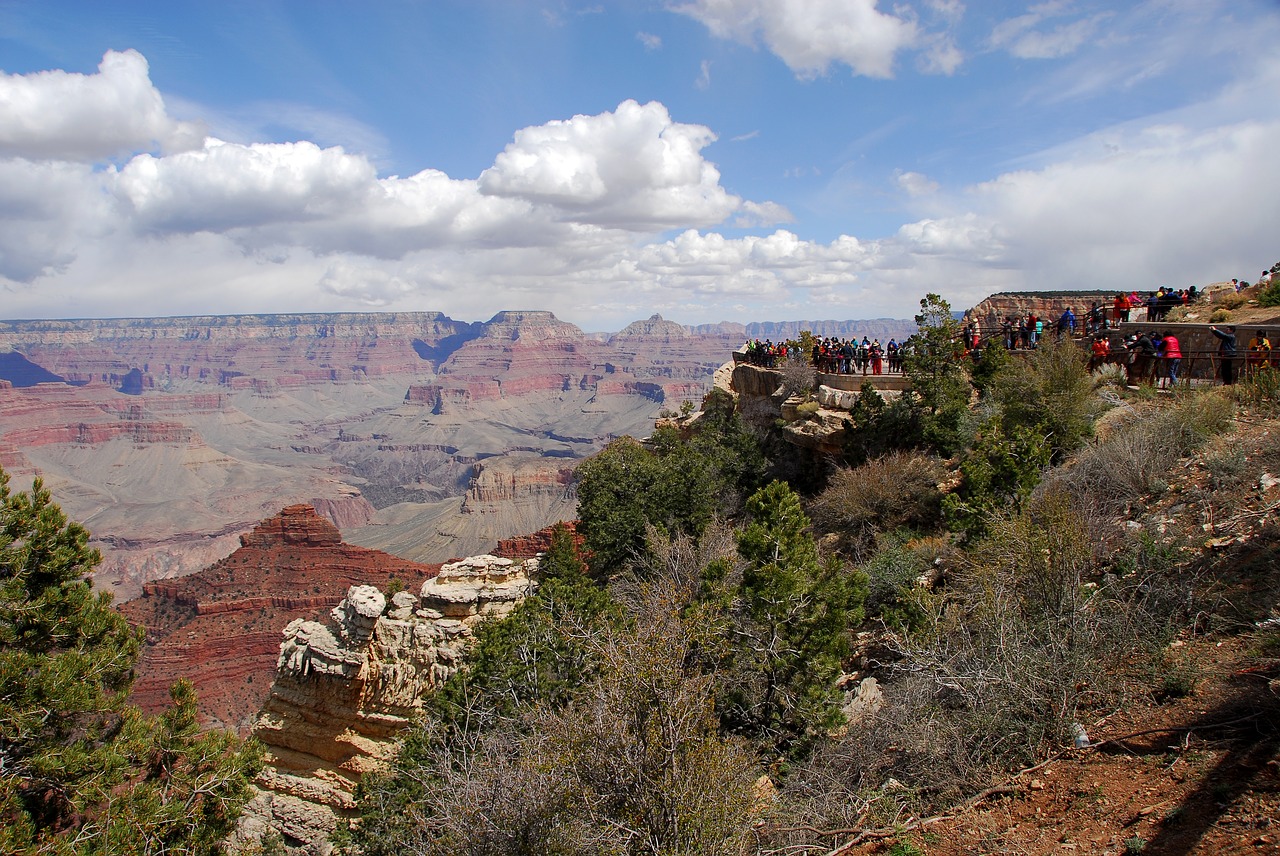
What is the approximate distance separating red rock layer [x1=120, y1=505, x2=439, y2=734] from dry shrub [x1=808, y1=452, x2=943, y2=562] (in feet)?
124

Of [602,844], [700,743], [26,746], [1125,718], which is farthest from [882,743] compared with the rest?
[26,746]

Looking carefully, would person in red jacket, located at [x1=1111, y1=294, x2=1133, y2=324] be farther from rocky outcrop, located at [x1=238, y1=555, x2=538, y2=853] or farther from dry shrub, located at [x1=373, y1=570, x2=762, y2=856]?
dry shrub, located at [x1=373, y1=570, x2=762, y2=856]

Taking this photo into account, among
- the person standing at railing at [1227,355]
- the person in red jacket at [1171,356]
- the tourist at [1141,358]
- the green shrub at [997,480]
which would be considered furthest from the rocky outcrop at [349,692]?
the person standing at railing at [1227,355]

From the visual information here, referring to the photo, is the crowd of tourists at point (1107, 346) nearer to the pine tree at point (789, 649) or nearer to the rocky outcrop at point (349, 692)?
the pine tree at point (789, 649)

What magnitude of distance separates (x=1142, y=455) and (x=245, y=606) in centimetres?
6949

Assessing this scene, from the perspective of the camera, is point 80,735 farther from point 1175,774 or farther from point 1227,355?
point 1227,355

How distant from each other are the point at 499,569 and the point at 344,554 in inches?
1960

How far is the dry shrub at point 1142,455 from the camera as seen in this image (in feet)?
48.4

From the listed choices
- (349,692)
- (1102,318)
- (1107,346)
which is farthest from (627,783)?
(1102,318)

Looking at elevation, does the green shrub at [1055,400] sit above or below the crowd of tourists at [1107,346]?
below

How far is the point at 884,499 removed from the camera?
23.3m

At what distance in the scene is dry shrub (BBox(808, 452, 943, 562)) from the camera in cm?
2270

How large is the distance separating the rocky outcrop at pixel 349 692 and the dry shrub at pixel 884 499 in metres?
12.7

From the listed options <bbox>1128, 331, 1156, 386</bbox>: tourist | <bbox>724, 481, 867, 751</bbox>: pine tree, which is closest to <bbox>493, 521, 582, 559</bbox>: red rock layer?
<bbox>1128, 331, 1156, 386</bbox>: tourist
